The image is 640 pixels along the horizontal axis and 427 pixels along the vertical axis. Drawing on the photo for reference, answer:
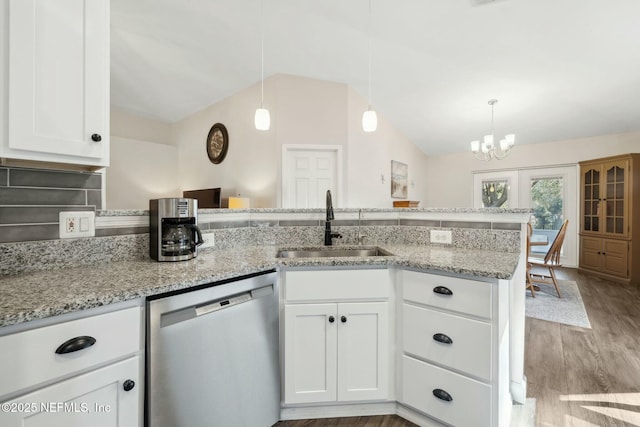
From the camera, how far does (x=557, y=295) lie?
3.47 metres

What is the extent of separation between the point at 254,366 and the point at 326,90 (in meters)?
3.63

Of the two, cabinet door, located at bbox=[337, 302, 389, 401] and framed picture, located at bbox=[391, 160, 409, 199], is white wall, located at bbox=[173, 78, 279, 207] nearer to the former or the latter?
framed picture, located at bbox=[391, 160, 409, 199]

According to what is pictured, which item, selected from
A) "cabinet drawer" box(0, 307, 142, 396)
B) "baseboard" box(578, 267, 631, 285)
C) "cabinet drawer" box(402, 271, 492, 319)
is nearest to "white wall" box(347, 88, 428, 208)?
"cabinet drawer" box(402, 271, 492, 319)

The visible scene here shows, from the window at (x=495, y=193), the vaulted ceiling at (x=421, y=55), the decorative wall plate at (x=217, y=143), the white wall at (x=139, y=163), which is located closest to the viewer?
the vaulted ceiling at (x=421, y=55)

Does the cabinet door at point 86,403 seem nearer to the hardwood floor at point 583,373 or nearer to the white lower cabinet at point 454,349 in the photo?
the hardwood floor at point 583,373

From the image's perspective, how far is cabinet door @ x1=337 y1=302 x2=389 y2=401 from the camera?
138cm

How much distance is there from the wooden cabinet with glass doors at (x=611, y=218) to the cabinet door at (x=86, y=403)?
19.4ft

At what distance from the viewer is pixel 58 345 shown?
2.42ft

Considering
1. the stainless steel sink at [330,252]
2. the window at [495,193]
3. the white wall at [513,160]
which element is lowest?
the stainless steel sink at [330,252]

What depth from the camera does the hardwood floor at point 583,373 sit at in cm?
144

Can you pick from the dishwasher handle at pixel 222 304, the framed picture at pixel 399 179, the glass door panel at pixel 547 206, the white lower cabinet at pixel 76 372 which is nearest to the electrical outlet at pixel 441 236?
the dishwasher handle at pixel 222 304

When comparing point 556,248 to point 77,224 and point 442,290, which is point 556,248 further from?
point 77,224

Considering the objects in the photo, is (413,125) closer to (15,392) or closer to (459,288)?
(459,288)

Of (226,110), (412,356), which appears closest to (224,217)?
(412,356)
